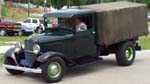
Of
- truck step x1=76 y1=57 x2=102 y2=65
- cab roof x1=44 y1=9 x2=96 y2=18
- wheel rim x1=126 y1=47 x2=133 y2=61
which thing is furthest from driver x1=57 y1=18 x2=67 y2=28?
wheel rim x1=126 y1=47 x2=133 y2=61

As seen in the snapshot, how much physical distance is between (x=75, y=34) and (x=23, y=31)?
28.2 meters

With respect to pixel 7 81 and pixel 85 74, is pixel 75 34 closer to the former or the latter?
pixel 85 74

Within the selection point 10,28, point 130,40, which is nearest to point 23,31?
point 10,28

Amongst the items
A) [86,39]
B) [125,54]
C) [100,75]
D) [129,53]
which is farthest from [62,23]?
[129,53]

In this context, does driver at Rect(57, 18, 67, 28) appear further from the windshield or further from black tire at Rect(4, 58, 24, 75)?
black tire at Rect(4, 58, 24, 75)

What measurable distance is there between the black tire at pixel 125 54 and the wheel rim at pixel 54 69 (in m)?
2.85

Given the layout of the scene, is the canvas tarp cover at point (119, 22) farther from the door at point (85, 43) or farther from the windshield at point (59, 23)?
the windshield at point (59, 23)

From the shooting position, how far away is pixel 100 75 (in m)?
12.6

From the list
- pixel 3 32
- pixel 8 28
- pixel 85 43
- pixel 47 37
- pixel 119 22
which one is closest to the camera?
pixel 47 37

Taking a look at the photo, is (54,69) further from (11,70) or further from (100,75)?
(11,70)

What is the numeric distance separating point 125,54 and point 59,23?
255 cm

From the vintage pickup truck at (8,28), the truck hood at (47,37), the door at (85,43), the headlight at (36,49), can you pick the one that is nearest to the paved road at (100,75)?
the door at (85,43)

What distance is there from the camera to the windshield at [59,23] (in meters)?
12.5

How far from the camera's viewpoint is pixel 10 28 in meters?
35.8
